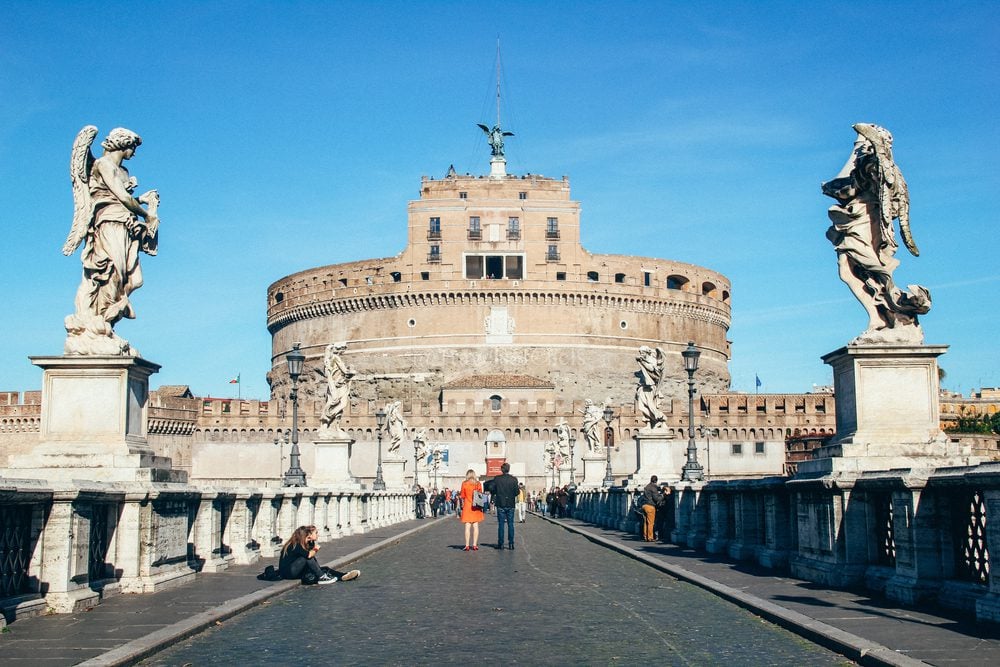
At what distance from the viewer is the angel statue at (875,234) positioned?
982 cm

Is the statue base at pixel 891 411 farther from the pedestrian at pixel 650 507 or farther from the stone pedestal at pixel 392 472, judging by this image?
the stone pedestal at pixel 392 472

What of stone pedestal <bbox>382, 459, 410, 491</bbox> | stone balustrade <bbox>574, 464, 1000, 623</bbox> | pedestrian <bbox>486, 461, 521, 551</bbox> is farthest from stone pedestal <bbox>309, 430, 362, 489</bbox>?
stone pedestal <bbox>382, 459, 410, 491</bbox>

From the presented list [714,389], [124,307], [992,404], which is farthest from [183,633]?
[992,404]

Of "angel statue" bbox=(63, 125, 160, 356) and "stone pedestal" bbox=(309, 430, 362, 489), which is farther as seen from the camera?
"stone pedestal" bbox=(309, 430, 362, 489)

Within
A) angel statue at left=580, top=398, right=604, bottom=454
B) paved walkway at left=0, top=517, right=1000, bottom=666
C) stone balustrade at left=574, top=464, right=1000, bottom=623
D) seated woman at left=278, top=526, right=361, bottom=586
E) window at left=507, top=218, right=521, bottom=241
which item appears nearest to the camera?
paved walkway at left=0, top=517, right=1000, bottom=666

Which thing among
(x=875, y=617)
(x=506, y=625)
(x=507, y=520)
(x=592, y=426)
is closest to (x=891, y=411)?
(x=875, y=617)

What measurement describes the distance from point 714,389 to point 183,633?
3301 inches

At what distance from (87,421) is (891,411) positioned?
6.79 m

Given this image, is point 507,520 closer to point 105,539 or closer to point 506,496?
point 506,496

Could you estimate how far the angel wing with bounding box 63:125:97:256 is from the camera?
995cm

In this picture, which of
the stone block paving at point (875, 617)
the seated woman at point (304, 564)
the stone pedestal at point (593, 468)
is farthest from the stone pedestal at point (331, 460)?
the stone pedestal at point (593, 468)

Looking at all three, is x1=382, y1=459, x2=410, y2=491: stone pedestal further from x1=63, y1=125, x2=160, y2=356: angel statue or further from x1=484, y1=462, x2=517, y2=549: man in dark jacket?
x1=63, y1=125, x2=160, y2=356: angel statue

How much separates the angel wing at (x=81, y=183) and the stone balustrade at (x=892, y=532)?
261 inches

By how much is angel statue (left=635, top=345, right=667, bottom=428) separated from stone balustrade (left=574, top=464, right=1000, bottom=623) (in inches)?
397
